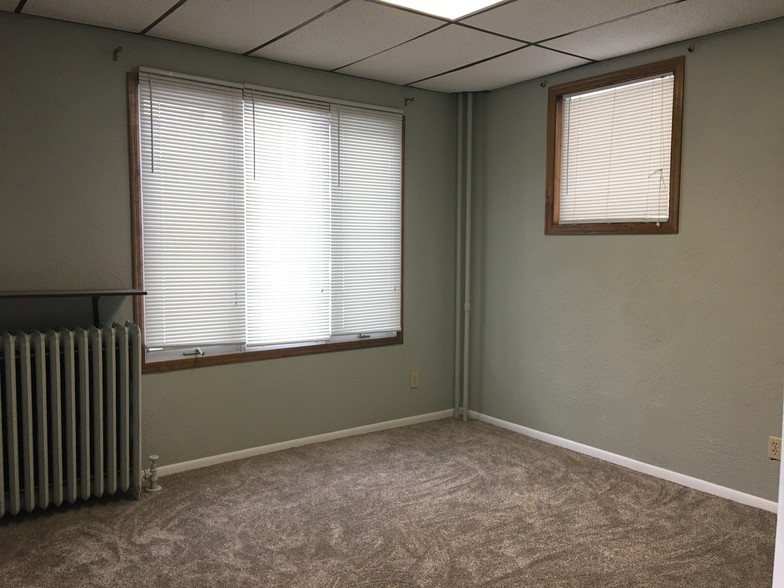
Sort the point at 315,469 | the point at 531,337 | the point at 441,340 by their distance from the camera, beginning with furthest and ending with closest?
the point at 441,340, the point at 531,337, the point at 315,469

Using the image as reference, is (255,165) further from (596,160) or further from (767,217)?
(767,217)

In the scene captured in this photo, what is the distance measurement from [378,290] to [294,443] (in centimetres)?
110

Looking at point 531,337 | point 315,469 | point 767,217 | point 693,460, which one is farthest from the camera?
point 531,337

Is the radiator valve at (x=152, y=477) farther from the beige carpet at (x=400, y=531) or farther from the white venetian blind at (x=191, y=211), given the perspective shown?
the white venetian blind at (x=191, y=211)

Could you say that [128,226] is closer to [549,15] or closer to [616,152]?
[549,15]

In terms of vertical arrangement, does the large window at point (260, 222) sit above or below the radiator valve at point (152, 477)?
above

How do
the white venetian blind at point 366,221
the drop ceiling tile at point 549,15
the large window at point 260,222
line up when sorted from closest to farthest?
the drop ceiling tile at point 549,15 < the large window at point 260,222 < the white venetian blind at point 366,221

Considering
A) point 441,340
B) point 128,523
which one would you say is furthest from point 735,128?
point 128,523

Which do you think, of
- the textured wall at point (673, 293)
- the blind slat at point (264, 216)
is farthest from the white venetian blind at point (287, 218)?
the textured wall at point (673, 293)

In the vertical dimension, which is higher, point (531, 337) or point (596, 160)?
point (596, 160)

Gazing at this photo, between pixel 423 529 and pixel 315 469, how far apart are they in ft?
2.99

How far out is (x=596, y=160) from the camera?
147 inches

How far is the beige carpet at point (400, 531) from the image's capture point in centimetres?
242

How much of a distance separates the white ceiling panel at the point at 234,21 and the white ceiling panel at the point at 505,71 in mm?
1179
